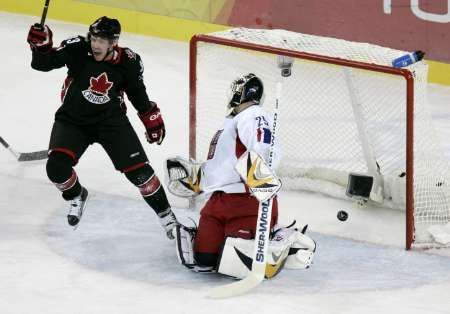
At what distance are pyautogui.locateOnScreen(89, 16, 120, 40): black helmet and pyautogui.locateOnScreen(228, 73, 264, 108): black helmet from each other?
0.48 metres

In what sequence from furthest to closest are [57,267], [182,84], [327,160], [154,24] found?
[154,24]
[182,84]
[327,160]
[57,267]

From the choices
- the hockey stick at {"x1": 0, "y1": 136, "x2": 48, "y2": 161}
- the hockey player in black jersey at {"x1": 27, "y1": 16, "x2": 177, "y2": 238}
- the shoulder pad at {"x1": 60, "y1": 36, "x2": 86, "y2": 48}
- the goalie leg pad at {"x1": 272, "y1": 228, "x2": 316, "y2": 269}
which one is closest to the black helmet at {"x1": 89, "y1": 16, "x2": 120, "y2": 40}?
the hockey player in black jersey at {"x1": 27, "y1": 16, "x2": 177, "y2": 238}

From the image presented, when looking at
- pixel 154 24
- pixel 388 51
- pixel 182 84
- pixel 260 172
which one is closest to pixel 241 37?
pixel 388 51

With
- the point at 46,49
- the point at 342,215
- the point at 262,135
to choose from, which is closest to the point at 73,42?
the point at 46,49

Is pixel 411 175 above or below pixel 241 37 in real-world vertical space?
below

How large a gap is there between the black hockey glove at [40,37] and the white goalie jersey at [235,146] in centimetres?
69

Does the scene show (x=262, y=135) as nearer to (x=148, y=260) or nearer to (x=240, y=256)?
(x=240, y=256)

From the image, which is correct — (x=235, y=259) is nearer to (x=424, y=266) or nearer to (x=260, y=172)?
(x=260, y=172)

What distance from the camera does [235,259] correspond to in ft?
14.8

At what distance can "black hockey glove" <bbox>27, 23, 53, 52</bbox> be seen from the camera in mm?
4699

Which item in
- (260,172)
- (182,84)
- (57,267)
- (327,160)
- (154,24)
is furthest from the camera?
(154,24)

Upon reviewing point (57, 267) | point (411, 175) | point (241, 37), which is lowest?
point (57, 267)

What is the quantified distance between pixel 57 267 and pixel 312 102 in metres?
1.74

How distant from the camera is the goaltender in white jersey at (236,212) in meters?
4.52
